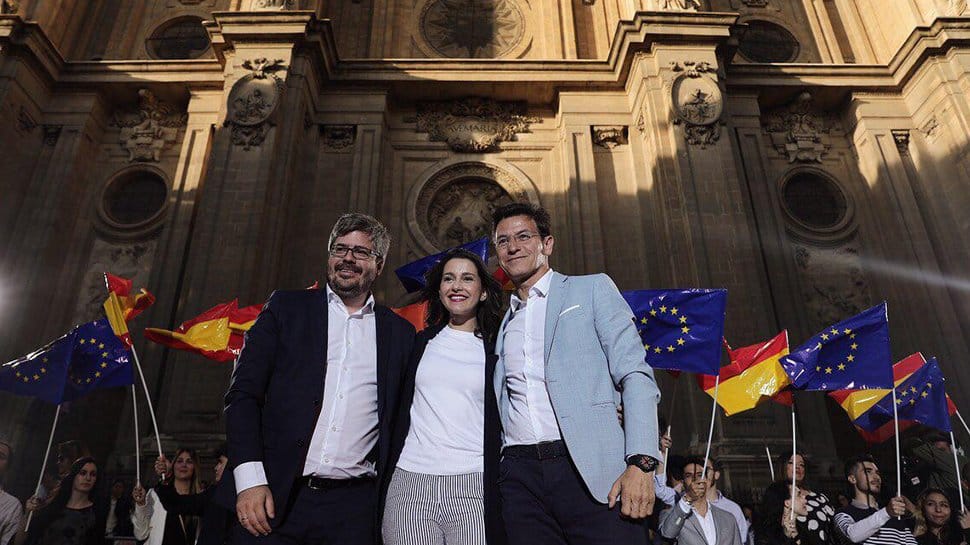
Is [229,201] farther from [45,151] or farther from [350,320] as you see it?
[350,320]

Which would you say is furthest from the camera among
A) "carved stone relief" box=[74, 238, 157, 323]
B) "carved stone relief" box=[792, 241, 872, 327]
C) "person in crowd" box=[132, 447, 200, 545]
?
"carved stone relief" box=[792, 241, 872, 327]

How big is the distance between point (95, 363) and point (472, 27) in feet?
45.4

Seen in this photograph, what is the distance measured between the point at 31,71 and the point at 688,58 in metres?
16.5

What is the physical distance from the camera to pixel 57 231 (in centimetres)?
1459

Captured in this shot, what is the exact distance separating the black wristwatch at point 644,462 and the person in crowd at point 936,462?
7267mm

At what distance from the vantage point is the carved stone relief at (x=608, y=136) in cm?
1555

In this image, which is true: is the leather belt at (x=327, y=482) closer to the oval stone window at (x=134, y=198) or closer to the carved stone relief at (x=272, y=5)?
the carved stone relief at (x=272, y=5)

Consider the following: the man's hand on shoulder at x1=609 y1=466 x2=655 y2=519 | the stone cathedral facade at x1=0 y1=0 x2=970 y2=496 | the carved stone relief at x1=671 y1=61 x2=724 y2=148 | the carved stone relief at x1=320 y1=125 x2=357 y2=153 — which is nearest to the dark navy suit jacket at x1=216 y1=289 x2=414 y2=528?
→ the man's hand on shoulder at x1=609 y1=466 x2=655 y2=519

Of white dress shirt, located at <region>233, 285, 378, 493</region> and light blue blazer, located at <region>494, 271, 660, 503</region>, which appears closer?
light blue blazer, located at <region>494, 271, 660, 503</region>

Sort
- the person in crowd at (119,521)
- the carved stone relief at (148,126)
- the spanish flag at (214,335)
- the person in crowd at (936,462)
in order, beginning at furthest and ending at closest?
the carved stone relief at (148,126)
the spanish flag at (214,335)
the person in crowd at (936,462)
the person in crowd at (119,521)

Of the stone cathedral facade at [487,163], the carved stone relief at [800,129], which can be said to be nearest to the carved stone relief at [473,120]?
the stone cathedral facade at [487,163]

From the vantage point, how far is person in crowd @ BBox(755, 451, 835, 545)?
6109 millimetres

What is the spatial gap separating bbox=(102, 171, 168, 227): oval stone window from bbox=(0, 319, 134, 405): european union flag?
7412 millimetres

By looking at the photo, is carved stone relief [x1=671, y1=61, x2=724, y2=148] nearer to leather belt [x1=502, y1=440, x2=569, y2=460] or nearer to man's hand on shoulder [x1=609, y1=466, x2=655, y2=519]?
leather belt [x1=502, y1=440, x2=569, y2=460]
